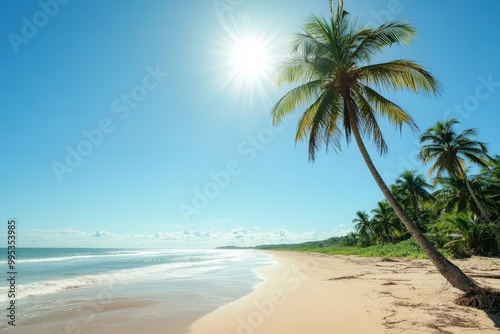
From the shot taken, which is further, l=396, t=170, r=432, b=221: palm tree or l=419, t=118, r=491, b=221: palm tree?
l=396, t=170, r=432, b=221: palm tree

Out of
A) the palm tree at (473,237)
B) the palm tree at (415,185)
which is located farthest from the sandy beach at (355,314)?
the palm tree at (415,185)

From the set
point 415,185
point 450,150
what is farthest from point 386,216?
point 450,150

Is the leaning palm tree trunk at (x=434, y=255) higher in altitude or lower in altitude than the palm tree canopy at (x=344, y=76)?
lower

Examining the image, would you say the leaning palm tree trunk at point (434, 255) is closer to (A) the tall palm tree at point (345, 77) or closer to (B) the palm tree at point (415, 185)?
(A) the tall palm tree at point (345, 77)

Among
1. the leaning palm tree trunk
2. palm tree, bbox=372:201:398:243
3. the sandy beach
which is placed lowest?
the sandy beach

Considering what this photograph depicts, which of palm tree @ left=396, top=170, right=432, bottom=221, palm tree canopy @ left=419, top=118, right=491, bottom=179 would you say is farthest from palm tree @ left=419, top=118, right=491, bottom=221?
palm tree @ left=396, top=170, right=432, bottom=221

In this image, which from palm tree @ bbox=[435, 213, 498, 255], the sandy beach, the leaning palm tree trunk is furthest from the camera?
palm tree @ bbox=[435, 213, 498, 255]

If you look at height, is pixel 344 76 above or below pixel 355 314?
above

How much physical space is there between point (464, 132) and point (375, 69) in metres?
18.7

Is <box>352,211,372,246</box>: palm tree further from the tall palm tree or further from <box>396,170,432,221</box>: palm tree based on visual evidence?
the tall palm tree

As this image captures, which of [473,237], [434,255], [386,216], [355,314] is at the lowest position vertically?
[355,314]

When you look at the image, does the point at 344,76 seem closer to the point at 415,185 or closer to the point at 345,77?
the point at 345,77

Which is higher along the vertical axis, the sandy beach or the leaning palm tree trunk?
the leaning palm tree trunk

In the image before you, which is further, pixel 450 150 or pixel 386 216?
pixel 386 216
